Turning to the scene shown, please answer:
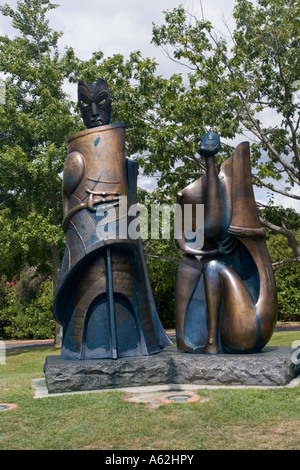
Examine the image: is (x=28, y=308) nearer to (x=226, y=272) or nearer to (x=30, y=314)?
(x=30, y=314)

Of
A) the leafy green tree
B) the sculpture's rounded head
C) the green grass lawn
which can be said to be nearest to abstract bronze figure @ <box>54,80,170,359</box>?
the green grass lawn

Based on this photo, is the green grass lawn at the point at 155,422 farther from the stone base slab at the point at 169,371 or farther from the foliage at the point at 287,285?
the foliage at the point at 287,285

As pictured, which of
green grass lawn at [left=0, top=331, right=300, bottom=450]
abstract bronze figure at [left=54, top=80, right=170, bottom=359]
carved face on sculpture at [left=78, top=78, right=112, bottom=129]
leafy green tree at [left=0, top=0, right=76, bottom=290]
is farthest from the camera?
leafy green tree at [left=0, top=0, right=76, bottom=290]

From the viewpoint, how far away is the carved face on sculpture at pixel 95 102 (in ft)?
25.2

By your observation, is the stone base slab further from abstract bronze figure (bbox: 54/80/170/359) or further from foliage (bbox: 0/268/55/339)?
foliage (bbox: 0/268/55/339)

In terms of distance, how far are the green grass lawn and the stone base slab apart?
0.38 meters

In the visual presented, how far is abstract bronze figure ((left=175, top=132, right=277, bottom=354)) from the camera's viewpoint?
7203mm

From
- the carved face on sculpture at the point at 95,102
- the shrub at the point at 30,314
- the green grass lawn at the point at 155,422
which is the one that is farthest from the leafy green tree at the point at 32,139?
the green grass lawn at the point at 155,422

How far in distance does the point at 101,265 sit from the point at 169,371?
169 centimetres

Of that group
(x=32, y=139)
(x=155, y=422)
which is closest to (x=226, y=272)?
(x=155, y=422)

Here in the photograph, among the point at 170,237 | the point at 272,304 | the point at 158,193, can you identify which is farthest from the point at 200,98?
the point at 272,304

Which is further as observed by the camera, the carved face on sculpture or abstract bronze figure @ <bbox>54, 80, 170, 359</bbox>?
the carved face on sculpture

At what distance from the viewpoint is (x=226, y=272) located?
24.4ft
